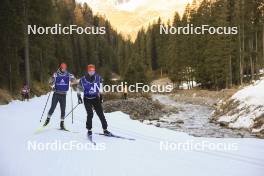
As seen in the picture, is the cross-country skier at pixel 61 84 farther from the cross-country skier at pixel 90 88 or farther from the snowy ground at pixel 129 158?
the cross-country skier at pixel 90 88

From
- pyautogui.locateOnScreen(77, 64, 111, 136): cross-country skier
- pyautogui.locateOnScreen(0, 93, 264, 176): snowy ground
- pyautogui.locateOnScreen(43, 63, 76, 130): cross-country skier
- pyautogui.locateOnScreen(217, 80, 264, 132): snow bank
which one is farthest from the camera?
pyautogui.locateOnScreen(217, 80, 264, 132): snow bank

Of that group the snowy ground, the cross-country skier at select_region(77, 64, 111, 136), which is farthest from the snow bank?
the cross-country skier at select_region(77, 64, 111, 136)

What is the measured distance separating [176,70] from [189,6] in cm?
1331

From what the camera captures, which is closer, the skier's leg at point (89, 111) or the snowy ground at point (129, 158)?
the snowy ground at point (129, 158)

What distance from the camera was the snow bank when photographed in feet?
57.2

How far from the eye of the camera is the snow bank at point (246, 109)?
17.4 meters

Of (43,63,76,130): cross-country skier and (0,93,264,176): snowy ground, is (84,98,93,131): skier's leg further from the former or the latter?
(43,63,76,130): cross-country skier

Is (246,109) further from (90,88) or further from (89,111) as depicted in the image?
(90,88)

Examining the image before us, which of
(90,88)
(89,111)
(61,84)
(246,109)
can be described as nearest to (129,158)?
(89,111)

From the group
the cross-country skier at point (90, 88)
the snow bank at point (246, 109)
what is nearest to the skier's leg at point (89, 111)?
the cross-country skier at point (90, 88)

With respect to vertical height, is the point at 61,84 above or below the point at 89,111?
above

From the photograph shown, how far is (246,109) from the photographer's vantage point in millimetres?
19250

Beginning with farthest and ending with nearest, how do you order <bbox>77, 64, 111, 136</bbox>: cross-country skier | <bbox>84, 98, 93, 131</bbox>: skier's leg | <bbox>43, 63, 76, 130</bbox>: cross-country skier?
<bbox>43, 63, 76, 130</bbox>: cross-country skier, <bbox>84, 98, 93, 131</bbox>: skier's leg, <bbox>77, 64, 111, 136</bbox>: cross-country skier

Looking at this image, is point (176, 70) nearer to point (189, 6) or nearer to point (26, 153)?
point (189, 6)
